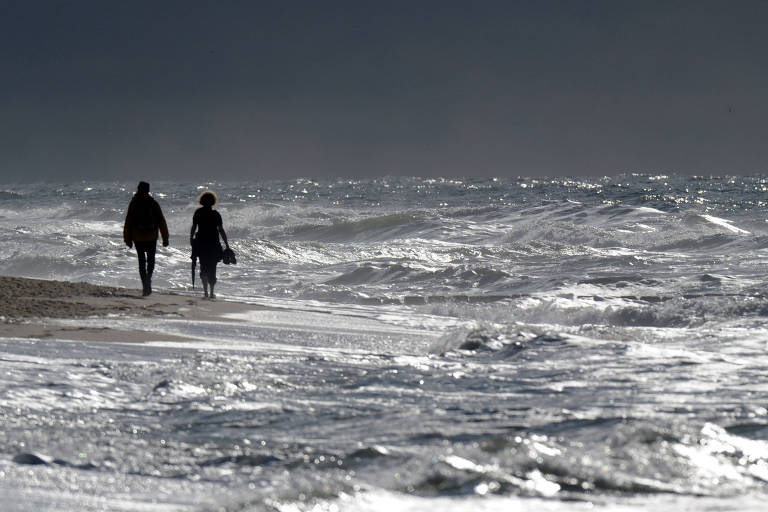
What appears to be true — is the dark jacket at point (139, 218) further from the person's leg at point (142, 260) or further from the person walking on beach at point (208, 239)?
the person walking on beach at point (208, 239)

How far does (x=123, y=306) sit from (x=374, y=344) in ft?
12.0

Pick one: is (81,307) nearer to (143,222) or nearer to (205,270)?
(143,222)

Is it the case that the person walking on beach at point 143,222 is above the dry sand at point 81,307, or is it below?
above

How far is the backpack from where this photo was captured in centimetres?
1201

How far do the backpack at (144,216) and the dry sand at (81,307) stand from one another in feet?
2.88

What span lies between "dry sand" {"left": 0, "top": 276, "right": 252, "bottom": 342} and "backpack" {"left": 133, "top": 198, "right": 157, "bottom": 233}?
88cm

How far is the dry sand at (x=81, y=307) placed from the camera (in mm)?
8453

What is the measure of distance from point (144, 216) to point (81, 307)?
1.88 m

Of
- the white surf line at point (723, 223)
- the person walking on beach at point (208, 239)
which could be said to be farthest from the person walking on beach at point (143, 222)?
the white surf line at point (723, 223)

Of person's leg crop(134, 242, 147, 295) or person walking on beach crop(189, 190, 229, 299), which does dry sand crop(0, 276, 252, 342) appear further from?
person walking on beach crop(189, 190, 229, 299)

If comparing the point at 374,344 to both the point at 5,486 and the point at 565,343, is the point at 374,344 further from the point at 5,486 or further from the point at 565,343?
the point at 5,486

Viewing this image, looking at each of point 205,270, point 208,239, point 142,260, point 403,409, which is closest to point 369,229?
point 205,270

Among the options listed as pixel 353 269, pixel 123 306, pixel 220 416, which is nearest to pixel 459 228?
pixel 353 269

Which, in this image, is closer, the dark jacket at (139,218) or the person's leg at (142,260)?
the dark jacket at (139,218)
